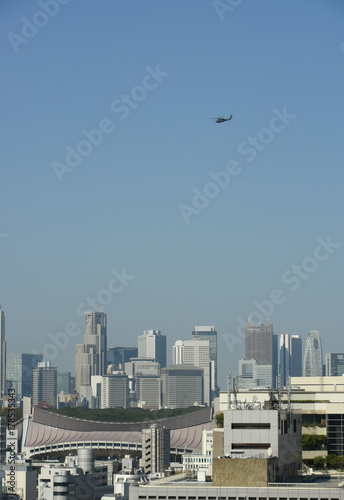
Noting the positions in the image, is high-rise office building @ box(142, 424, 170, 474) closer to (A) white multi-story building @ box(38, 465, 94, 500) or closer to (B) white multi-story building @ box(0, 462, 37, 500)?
(A) white multi-story building @ box(38, 465, 94, 500)

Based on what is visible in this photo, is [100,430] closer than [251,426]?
No

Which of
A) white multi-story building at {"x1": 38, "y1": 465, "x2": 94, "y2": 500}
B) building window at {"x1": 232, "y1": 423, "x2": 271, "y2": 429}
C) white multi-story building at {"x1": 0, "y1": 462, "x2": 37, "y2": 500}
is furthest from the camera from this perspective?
white multi-story building at {"x1": 0, "y1": 462, "x2": 37, "y2": 500}

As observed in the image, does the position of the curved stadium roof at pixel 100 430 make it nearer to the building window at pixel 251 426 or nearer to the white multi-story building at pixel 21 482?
the white multi-story building at pixel 21 482

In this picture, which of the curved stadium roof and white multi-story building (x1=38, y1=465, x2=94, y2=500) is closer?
white multi-story building (x1=38, y1=465, x2=94, y2=500)

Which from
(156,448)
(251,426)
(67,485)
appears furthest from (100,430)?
(251,426)

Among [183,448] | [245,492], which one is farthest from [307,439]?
[183,448]

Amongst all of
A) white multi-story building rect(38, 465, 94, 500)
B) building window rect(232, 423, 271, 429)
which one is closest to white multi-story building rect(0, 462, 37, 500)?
white multi-story building rect(38, 465, 94, 500)

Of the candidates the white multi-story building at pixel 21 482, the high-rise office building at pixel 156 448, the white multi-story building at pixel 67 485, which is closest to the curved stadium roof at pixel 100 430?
the high-rise office building at pixel 156 448

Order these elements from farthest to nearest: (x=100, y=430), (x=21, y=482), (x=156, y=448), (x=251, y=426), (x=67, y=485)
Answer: (x=100, y=430)
(x=156, y=448)
(x=21, y=482)
(x=67, y=485)
(x=251, y=426)

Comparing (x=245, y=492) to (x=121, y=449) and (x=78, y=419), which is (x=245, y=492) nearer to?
(x=121, y=449)

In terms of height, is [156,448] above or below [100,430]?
above

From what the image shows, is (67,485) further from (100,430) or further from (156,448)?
(100,430)
